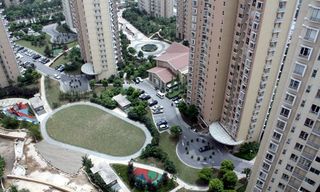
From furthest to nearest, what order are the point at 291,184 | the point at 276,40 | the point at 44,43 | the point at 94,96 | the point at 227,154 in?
the point at 44,43 < the point at 94,96 < the point at 227,154 < the point at 276,40 < the point at 291,184

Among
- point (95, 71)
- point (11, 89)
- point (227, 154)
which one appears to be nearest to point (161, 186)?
point (227, 154)

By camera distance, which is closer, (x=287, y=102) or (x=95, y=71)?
(x=287, y=102)

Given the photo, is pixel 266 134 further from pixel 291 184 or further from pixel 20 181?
pixel 20 181

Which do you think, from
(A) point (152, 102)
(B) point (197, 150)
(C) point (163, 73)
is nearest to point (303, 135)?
(B) point (197, 150)

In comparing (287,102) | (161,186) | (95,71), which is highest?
(287,102)

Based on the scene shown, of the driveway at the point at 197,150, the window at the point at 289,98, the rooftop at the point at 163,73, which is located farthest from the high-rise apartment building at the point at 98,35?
the window at the point at 289,98

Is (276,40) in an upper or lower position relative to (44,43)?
upper

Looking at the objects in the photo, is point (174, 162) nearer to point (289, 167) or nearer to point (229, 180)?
point (229, 180)

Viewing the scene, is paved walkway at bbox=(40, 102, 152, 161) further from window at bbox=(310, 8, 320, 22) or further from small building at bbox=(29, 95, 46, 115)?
window at bbox=(310, 8, 320, 22)

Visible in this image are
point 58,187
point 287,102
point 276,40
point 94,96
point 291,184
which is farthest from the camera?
point 94,96
